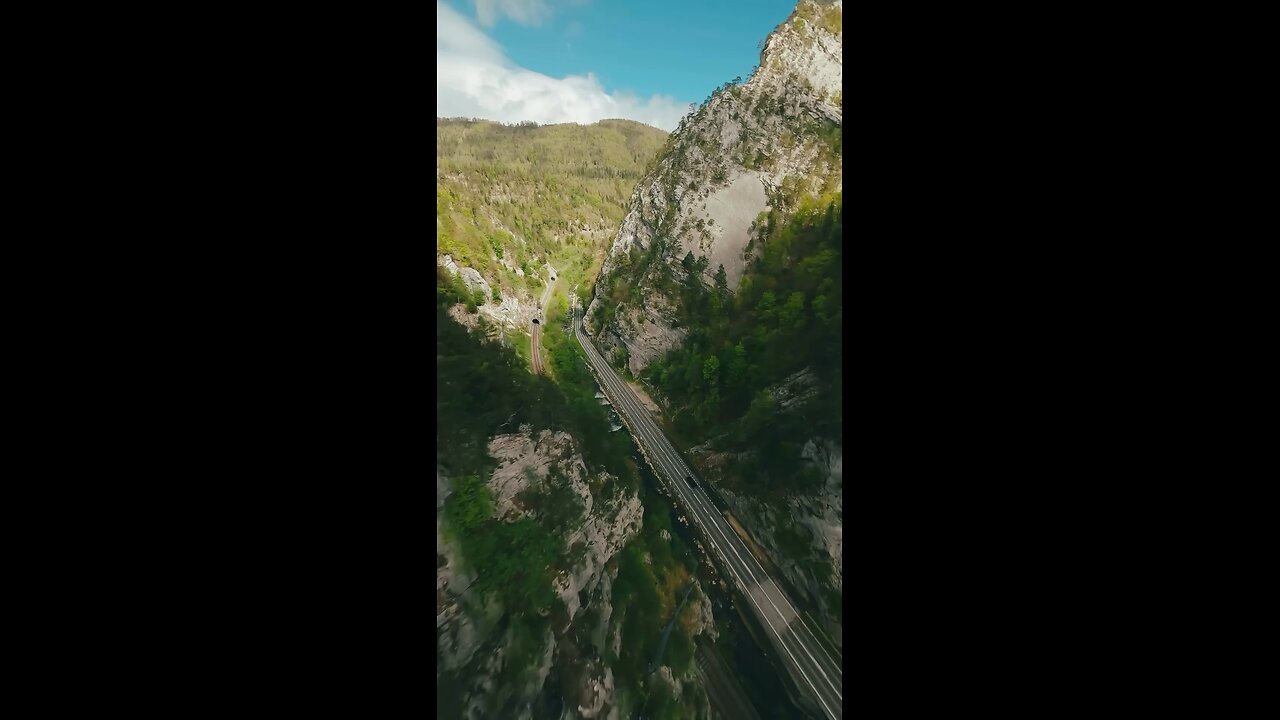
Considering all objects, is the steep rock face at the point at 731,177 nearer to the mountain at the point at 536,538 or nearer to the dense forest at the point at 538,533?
the mountain at the point at 536,538

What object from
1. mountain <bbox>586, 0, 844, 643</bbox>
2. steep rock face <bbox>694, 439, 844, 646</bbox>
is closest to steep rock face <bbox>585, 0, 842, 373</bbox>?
mountain <bbox>586, 0, 844, 643</bbox>

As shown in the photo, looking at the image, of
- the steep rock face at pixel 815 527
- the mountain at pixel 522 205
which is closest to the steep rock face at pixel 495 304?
the mountain at pixel 522 205

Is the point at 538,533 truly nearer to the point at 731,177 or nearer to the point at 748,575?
the point at 748,575

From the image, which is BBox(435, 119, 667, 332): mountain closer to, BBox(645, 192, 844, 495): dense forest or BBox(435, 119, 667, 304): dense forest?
BBox(435, 119, 667, 304): dense forest

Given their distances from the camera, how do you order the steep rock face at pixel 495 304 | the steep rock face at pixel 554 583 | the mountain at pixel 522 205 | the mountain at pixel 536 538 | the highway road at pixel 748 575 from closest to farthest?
1. the steep rock face at pixel 554 583
2. the mountain at pixel 536 538
3. the highway road at pixel 748 575
4. the steep rock face at pixel 495 304
5. the mountain at pixel 522 205

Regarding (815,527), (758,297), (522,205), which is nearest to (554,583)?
(815,527)

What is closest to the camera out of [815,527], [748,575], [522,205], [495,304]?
[815,527]
